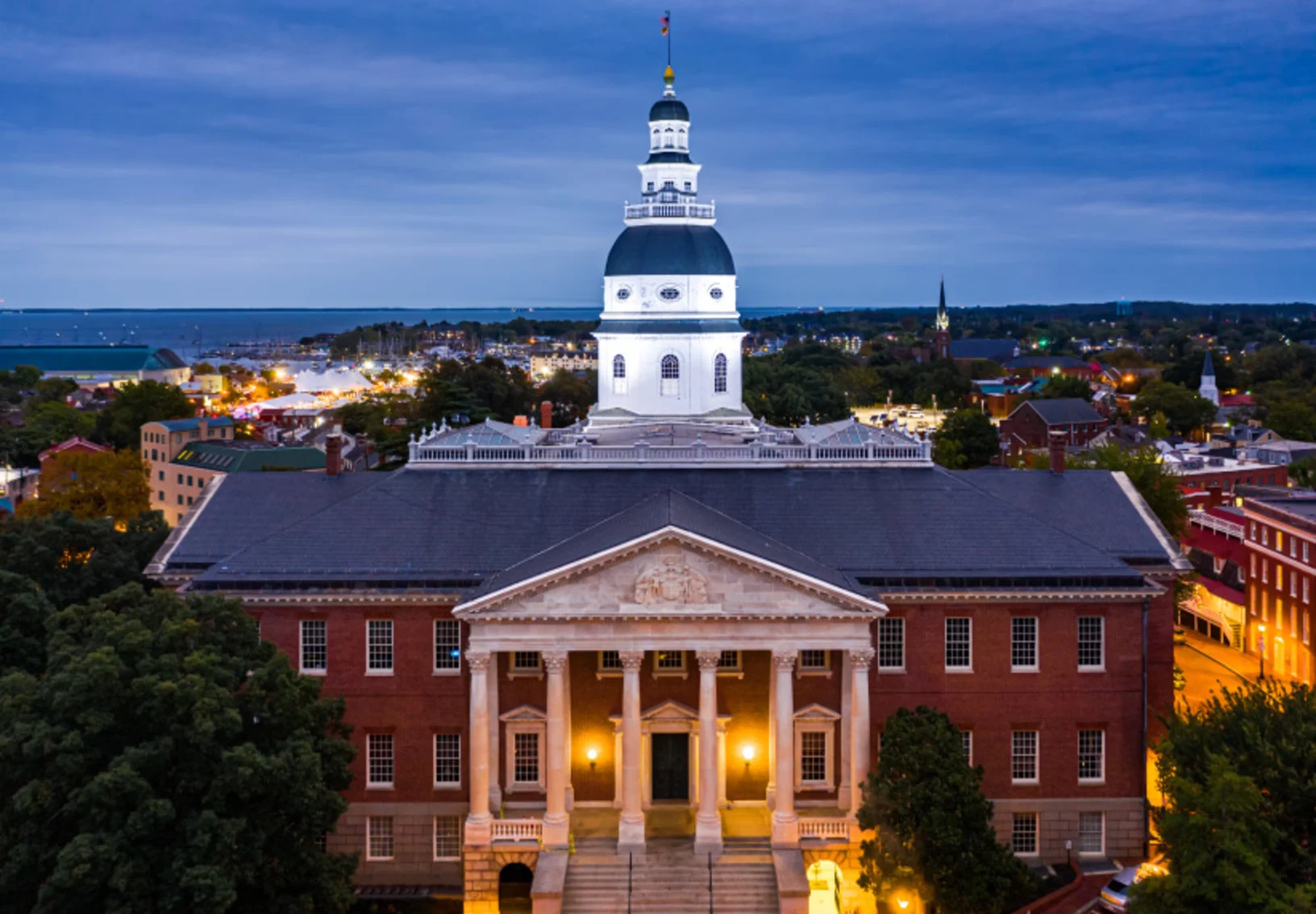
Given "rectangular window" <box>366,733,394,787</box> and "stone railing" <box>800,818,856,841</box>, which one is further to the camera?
"rectangular window" <box>366,733,394,787</box>

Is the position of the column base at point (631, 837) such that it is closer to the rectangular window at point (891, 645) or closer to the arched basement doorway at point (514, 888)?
the arched basement doorway at point (514, 888)

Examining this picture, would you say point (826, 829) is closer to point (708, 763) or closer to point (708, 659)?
point (708, 763)

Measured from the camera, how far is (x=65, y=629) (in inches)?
1687

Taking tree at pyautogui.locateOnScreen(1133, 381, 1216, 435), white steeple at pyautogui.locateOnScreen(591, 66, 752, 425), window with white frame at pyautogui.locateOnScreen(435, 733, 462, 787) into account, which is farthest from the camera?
tree at pyautogui.locateOnScreen(1133, 381, 1216, 435)

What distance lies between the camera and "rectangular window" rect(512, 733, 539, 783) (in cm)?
4866

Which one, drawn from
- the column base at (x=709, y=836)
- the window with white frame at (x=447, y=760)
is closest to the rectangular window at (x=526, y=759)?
the window with white frame at (x=447, y=760)

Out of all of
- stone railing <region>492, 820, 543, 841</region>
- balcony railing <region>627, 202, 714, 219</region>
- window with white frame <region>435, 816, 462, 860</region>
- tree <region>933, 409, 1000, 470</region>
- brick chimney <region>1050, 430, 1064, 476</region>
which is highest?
balcony railing <region>627, 202, 714, 219</region>

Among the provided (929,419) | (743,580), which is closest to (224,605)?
(743,580)

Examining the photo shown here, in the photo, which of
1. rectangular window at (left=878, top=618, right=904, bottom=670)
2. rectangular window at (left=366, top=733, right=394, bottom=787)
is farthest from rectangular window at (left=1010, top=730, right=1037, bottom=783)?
rectangular window at (left=366, top=733, right=394, bottom=787)

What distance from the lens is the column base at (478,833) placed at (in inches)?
1811

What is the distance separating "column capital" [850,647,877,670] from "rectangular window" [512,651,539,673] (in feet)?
34.3

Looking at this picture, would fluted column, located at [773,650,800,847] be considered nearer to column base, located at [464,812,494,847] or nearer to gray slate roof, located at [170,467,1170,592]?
gray slate roof, located at [170,467,1170,592]

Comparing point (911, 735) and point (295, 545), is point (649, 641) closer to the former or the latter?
point (911, 735)

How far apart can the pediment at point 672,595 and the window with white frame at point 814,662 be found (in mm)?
3803
